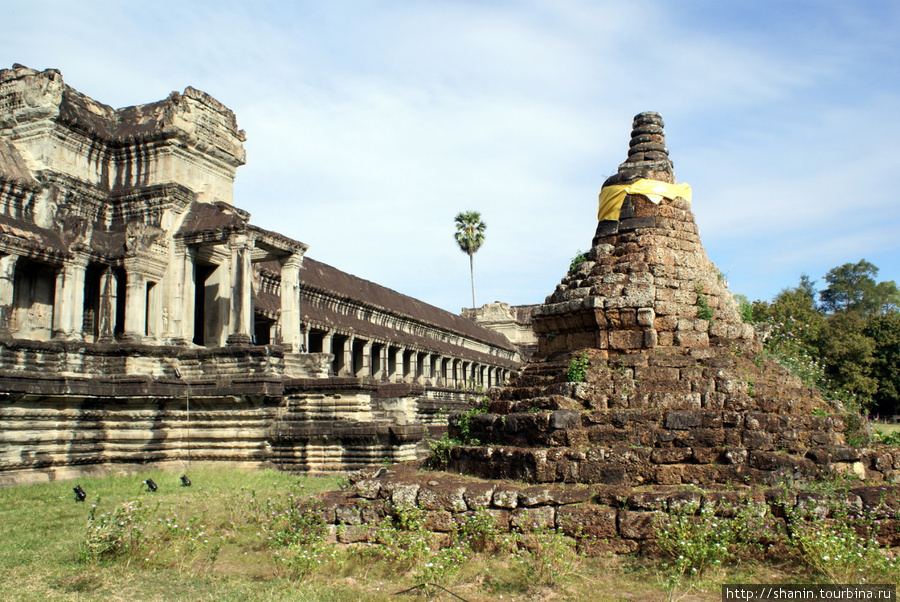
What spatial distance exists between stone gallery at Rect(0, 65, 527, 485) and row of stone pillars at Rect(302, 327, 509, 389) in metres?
8.75

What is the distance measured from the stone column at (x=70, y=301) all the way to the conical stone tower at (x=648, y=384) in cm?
971

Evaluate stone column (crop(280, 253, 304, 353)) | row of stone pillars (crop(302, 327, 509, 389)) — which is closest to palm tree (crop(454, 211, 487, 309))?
row of stone pillars (crop(302, 327, 509, 389))

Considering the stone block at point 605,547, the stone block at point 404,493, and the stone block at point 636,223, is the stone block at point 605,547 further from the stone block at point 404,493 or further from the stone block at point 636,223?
the stone block at point 636,223

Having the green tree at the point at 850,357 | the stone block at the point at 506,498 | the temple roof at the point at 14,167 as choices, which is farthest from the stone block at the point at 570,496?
the green tree at the point at 850,357

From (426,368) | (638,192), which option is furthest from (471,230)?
(638,192)

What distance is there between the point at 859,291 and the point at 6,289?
74141 mm

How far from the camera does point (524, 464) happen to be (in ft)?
26.7

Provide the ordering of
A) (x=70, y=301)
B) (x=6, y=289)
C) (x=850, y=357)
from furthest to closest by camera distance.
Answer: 1. (x=850, y=357)
2. (x=70, y=301)
3. (x=6, y=289)

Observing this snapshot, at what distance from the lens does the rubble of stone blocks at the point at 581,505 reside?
6652 millimetres

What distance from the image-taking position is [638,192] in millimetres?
9914

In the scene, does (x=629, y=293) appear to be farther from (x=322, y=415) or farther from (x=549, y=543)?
(x=322, y=415)

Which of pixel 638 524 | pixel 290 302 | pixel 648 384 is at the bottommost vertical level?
pixel 638 524

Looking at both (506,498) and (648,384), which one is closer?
(506,498)

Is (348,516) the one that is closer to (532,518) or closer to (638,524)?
(532,518)
